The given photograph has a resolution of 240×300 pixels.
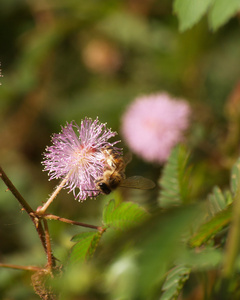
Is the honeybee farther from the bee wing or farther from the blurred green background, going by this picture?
the blurred green background

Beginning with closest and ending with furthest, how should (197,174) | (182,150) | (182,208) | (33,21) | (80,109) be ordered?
(182,208)
(182,150)
(197,174)
(80,109)
(33,21)

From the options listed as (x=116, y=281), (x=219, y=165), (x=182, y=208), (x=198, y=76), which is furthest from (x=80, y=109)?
(x=182, y=208)

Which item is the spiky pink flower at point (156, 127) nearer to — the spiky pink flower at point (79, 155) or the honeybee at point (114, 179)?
the honeybee at point (114, 179)

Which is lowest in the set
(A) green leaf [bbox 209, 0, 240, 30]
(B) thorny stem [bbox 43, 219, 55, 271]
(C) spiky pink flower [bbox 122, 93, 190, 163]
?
(B) thorny stem [bbox 43, 219, 55, 271]

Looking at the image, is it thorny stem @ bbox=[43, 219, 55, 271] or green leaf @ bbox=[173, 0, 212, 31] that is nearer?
thorny stem @ bbox=[43, 219, 55, 271]

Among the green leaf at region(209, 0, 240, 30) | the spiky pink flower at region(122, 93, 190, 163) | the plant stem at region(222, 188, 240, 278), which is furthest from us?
the spiky pink flower at region(122, 93, 190, 163)

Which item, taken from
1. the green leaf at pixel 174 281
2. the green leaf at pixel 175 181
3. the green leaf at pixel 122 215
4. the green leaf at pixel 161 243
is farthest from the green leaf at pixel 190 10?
the green leaf at pixel 161 243

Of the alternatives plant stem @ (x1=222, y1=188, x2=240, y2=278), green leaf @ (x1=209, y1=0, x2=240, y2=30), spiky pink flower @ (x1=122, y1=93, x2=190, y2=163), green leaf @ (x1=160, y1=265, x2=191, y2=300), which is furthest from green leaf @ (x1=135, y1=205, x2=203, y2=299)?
spiky pink flower @ (x1=122, y1=93, x2=190, y2=163)

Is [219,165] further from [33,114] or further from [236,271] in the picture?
[33,114]
